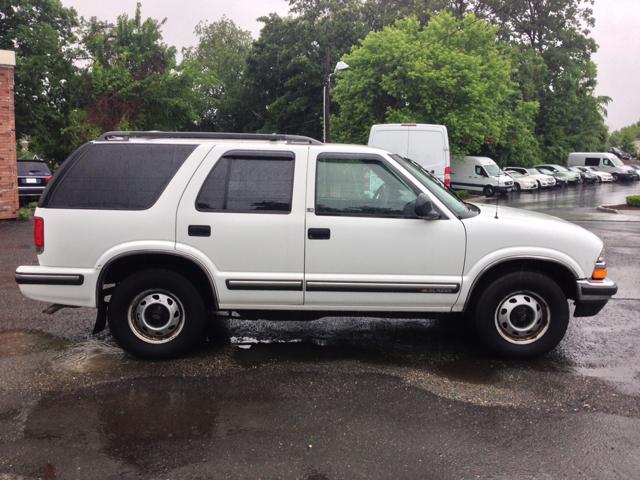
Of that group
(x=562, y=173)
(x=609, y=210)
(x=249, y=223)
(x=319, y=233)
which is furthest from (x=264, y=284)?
(x=562, y=173)

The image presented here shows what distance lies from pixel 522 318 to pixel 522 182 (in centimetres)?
3328

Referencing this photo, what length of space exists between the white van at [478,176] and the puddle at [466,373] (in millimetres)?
27237

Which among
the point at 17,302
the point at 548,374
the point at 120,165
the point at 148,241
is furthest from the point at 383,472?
the point at 17,302

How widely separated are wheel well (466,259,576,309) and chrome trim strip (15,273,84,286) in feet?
10.8

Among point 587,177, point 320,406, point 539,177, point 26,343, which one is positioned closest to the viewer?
point 320,406

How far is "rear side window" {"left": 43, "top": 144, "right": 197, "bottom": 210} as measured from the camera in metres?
4.58

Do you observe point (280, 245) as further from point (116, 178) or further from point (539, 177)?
point (539, 177)

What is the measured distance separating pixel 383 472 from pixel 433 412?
85 cm

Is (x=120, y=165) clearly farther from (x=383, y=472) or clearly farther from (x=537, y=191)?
(x=537, y=191)

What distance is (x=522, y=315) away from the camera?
470 centimetres

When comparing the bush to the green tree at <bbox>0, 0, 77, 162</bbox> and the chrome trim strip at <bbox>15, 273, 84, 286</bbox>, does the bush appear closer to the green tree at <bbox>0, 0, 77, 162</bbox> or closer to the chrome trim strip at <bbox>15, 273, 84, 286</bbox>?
the chrome trim strip at <bbox>15, 273, 84, 286</bbox>

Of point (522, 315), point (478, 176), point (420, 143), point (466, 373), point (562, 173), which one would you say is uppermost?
point (420, 143)

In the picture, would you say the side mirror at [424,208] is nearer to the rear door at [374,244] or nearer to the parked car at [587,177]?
the rear door at [374,244]

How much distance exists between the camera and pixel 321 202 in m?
4.61
